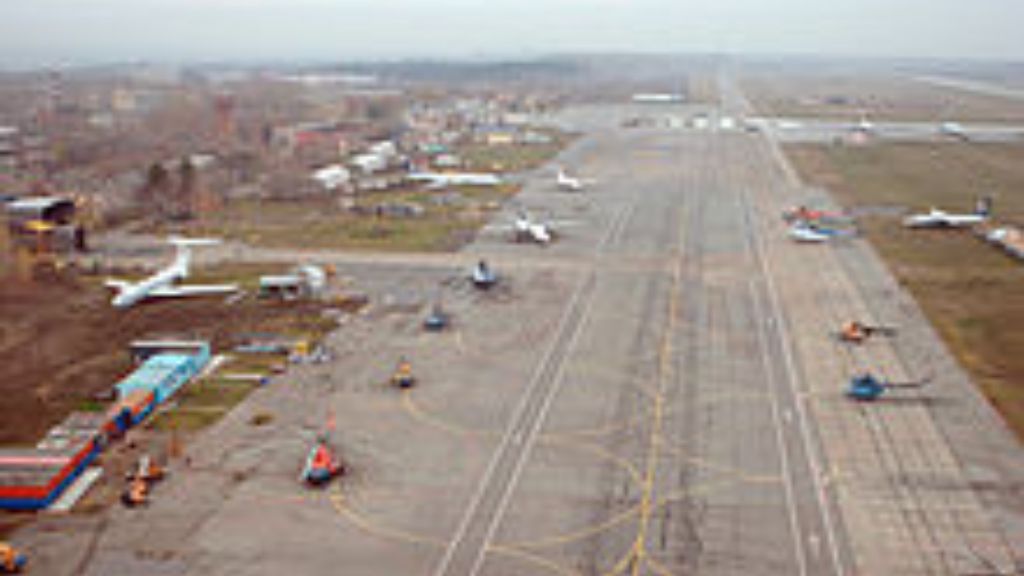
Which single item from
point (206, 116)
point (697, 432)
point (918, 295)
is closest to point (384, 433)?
point (697, 432)

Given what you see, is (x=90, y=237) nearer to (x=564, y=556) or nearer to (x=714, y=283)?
(x=714, y=283)

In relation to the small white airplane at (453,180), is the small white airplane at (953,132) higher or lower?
higher

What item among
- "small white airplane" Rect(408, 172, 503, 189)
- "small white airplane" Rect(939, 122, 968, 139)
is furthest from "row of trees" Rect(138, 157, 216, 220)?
"small white airplane" Rect(939, 122, 968, 139)

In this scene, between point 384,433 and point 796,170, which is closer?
point 384,433

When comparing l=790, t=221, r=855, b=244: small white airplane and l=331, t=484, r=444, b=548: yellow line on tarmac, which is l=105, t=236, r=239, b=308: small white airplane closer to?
l=331, t=484, r=444, b=548: yellow line on tarmac

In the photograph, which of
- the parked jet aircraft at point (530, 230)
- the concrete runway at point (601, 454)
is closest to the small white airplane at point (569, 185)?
the parked jet aircraft at point (530, 230)

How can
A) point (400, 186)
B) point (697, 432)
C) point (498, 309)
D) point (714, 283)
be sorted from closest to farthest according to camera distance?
point (697, 432)
point (498, 309)
point (714, 283)
point (400, 186)

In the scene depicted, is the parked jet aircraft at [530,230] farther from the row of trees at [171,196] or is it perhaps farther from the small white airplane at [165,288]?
the row of trees at [171,196]
